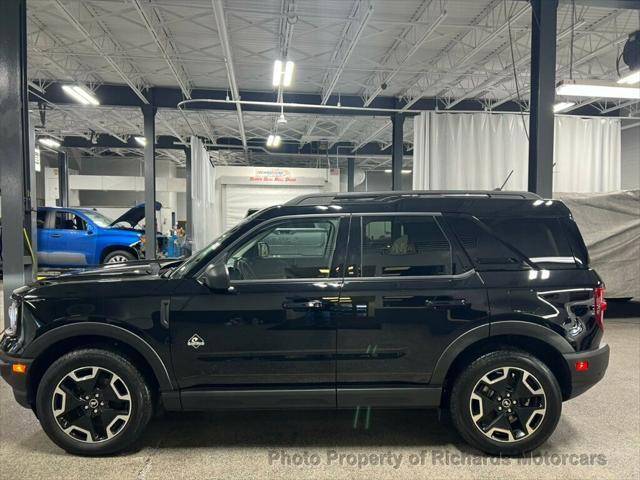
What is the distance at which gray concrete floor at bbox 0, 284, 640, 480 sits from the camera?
2.50 metres

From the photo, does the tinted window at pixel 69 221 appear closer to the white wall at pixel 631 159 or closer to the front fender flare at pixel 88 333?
the front fender flare at pixel 88 333

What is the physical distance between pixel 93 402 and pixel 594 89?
22.5 feet

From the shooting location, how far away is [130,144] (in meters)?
17.1

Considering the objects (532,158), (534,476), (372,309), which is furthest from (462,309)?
(532,158)

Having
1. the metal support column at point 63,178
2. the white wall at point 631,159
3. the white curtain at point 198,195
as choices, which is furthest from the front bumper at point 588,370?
the metal support column at point 63,178

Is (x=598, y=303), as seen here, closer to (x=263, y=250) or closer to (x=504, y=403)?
(x=504, y=403)

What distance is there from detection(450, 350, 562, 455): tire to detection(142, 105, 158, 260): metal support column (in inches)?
363

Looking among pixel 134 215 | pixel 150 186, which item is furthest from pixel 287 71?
pixel 134 215

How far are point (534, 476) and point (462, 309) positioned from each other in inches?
43.8

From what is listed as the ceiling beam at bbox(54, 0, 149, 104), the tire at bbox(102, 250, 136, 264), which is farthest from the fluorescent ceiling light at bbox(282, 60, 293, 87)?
the tire at bbox(102, 250, 136, 264)

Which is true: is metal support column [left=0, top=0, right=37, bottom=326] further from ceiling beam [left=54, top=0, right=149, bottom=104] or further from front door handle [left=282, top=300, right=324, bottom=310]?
front door handle [left=282, top=300, right=324, bottom=310]

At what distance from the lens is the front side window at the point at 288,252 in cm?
270

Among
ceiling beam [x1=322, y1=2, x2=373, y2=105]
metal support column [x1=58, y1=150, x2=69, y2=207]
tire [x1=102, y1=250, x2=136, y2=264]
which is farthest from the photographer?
metal support column [x1=58, y1=150, x2=69, y2=207]

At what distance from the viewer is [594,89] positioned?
217 inches
